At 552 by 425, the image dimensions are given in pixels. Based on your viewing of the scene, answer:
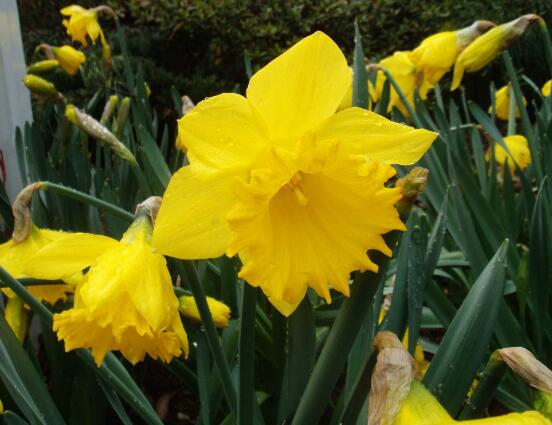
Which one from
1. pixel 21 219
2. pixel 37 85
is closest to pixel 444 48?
pixel 37 85

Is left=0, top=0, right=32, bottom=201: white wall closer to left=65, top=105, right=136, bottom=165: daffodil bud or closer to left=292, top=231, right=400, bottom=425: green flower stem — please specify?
left=65, top=105, right=136, bottom=165: daffodil bud

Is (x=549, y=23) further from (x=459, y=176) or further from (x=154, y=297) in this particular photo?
(x=154, y=297)

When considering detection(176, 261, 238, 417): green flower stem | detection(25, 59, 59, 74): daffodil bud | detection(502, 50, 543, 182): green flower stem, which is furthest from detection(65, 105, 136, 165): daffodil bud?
detection(502, 50, 543, 182): green flower stem

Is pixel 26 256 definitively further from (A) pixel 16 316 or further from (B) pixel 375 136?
(B) pixel 375 136

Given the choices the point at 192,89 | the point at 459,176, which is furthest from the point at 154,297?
the point at 192,89

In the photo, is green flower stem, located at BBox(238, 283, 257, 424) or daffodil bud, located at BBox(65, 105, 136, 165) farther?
daffodil bud, located at BBox(65, 105, 136, 165)

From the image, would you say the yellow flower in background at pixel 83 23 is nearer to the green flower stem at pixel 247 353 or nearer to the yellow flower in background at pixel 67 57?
the yellow flower in background at pixel 67 57
